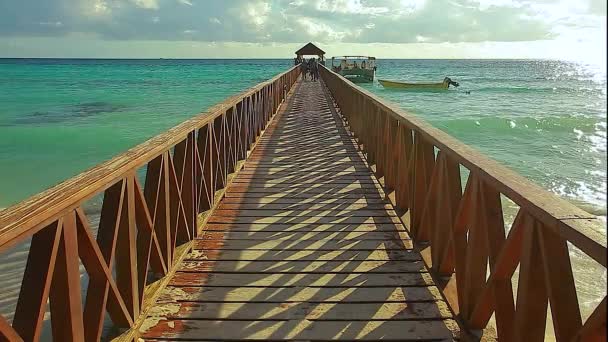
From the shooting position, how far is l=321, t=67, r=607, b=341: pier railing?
169cm

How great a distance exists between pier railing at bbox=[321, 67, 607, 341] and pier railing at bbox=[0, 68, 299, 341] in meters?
1.67

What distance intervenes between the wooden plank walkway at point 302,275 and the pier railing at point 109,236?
247 millimetres

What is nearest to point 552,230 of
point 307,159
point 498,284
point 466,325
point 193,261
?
point 498,284

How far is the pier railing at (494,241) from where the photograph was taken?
5.56 feet

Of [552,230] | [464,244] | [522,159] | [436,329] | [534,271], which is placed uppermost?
[552,230]

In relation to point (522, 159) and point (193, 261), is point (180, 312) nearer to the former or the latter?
point (193, 261)

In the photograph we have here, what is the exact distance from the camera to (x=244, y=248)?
13.5 ft

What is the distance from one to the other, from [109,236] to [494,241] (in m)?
1.77

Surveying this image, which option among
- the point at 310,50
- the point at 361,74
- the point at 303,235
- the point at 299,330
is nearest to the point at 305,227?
the point at 303,235

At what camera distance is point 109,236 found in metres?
2.37

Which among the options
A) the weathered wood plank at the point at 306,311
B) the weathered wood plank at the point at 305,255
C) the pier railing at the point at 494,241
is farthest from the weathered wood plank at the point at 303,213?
the weathered wood plank at the point at 306,311

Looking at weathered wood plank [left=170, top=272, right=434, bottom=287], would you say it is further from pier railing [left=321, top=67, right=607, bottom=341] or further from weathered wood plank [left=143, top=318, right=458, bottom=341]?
weathered wood plank [left=143, top=318, right=458, bottom=341]

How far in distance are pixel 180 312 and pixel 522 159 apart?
15.4 m

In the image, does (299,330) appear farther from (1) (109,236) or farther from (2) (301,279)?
(1) (109,236)
